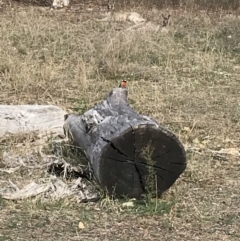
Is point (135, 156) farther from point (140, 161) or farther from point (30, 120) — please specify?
point (30, 120)

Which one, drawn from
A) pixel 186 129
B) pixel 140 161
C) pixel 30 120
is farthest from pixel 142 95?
pixel 140 161

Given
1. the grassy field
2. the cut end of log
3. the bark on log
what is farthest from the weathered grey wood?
the cut end of log

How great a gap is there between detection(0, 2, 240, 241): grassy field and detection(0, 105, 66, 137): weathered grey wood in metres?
0.20

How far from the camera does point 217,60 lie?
8781 millimetres

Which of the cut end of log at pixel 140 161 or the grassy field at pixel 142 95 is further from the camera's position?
the cut end of log at pixel 140 161

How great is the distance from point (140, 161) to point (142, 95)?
3.11 meters

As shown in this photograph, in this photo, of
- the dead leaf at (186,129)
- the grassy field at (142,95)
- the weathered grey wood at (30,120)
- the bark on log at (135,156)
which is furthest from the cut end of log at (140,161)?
the dead leaf at (186,129)

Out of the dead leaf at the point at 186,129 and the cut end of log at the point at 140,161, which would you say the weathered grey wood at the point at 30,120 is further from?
the cut end of log at the point at 140,161

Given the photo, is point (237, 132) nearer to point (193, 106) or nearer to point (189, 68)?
point (193, 106)

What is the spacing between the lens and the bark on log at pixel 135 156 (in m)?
3.83

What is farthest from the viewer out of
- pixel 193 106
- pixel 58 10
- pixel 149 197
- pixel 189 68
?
pixel 58 10

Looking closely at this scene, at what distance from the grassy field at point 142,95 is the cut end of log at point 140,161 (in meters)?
0.13

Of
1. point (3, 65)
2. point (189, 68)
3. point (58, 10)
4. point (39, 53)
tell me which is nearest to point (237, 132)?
point (189, 68)

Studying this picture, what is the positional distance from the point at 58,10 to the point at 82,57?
15.8 ft
